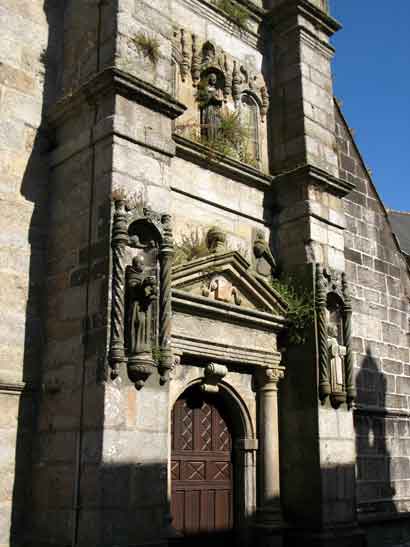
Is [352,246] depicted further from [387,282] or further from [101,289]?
[101,289]

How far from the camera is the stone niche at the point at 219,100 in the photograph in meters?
9.50

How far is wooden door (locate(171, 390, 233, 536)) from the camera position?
8.20 meters

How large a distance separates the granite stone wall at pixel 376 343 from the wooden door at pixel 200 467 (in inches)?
97.4

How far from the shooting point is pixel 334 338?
9398 millimetres

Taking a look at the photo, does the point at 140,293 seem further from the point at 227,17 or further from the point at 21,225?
the point at 227,17

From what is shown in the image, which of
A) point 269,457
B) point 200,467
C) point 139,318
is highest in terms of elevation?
point 139,318

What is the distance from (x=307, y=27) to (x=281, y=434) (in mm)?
5894

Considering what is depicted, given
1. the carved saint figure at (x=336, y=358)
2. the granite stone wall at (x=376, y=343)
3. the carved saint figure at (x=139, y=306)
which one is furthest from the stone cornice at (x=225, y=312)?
the granite stone wall at (x=376, y=343)

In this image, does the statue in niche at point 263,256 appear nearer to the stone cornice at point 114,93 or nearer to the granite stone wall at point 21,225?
the stone cornice at point 114,93

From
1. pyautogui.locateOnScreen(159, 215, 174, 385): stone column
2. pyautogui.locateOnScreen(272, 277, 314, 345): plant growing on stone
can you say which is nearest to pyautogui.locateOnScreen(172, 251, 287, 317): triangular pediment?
pyautogui.locateOnScreen(272, 277, 314, 345): plant growing on stone

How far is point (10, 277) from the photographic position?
7438mm

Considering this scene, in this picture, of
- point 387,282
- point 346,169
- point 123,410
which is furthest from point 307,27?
point 123,410

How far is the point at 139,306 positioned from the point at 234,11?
210 inches

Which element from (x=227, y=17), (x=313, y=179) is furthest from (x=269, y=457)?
(x=227, y=17)
